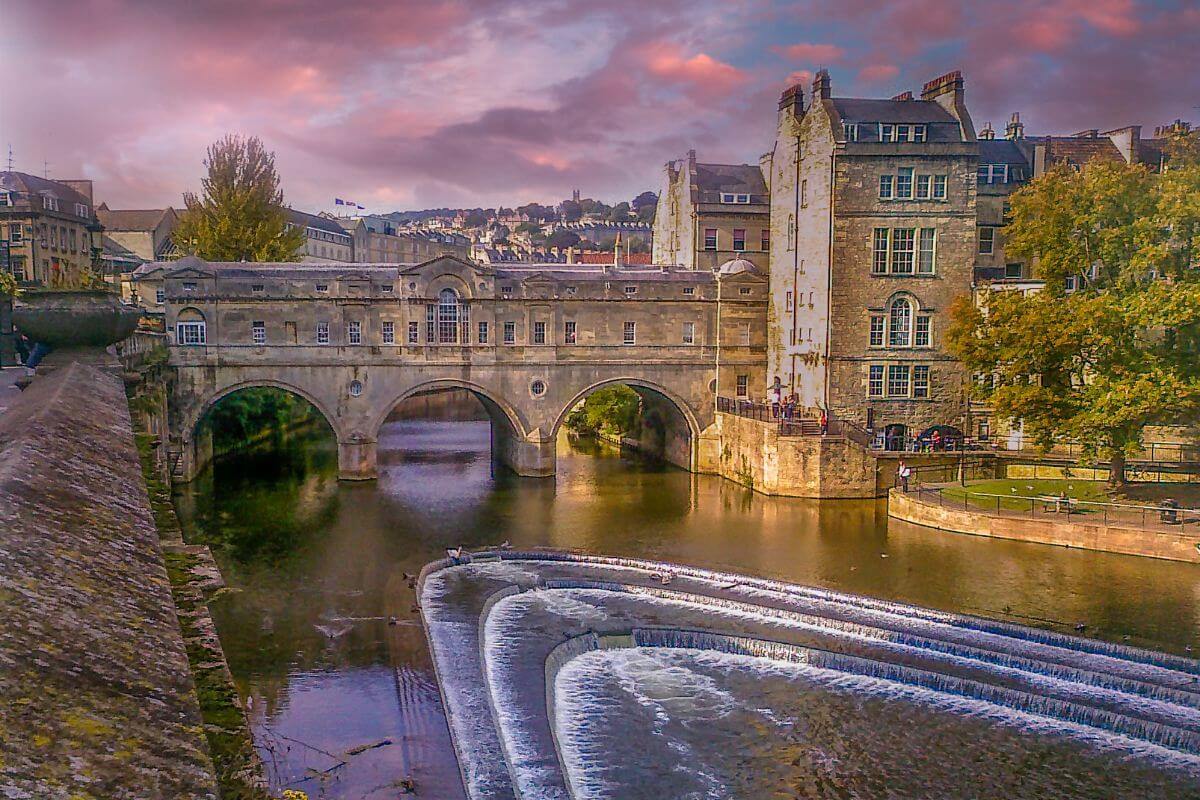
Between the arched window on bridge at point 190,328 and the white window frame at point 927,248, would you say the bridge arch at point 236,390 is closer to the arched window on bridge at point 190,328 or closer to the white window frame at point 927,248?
the arched window on bridge at point 190,328

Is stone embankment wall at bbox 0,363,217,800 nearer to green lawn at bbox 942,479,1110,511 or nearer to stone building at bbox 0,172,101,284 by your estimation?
green lawn at bbox 942,479,1110,511

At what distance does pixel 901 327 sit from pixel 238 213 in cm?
3918

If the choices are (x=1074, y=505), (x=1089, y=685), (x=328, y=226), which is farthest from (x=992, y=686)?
(x=328, y=226)

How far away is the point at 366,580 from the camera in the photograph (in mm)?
27531

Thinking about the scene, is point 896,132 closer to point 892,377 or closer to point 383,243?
point 892,377

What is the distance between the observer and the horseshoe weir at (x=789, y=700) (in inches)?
627

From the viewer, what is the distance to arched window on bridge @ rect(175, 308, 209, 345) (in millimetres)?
41688

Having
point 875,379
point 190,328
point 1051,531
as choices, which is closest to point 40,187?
point 190,328

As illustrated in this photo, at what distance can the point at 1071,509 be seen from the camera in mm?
32062

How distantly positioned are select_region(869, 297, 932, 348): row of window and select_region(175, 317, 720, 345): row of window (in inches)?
336

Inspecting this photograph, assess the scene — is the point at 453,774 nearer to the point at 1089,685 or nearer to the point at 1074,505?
the point at 1089,685

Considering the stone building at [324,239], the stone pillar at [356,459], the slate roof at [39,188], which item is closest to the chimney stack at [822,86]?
the stone pillar at [356,459]

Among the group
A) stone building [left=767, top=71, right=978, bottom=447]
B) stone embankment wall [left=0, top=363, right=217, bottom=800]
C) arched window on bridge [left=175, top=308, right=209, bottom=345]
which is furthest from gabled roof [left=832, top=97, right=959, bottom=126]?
stone embankment wall [left=0, top=363, right=217, bottom=800]

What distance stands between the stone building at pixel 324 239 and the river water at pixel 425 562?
52.2 meters
